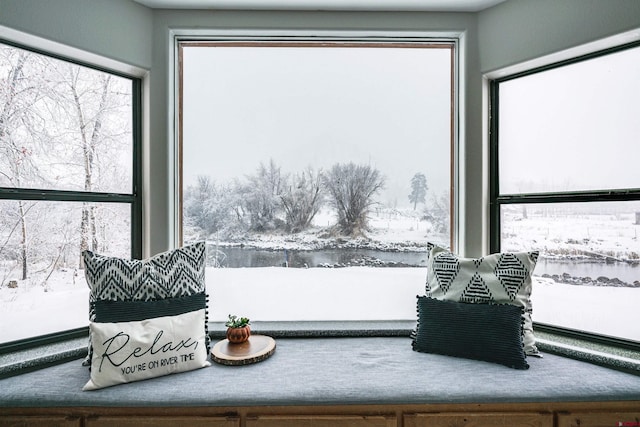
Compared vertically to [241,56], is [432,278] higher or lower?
lower

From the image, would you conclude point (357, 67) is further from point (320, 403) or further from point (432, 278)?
point (320, 403)

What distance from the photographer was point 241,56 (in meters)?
2.14

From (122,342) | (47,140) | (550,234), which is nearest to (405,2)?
(550,234)

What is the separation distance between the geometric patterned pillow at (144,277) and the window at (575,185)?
A: 5.92 ft

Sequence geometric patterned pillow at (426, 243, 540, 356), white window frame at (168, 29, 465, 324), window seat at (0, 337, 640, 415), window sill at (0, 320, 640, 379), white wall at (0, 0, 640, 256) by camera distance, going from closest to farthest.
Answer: window seat at (0, 337, 640, 415) < window sill at (0, 320, 640, 379) < geometric patterned pillow at (426, 243, 540, 356) < white wall at (0, 0, 640, 256) < white window frame at (168, 29, 465, 324)

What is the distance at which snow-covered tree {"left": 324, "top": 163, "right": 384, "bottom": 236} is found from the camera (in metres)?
2.15

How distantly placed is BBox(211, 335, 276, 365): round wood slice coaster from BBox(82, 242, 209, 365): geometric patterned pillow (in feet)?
1.04

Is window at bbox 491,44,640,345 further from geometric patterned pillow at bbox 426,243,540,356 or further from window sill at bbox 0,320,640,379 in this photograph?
geometric patterned pillow at bbox 426,243,540,356

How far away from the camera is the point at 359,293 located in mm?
2146

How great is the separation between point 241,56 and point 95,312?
1.68 metres

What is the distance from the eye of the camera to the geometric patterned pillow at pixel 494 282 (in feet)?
5.48

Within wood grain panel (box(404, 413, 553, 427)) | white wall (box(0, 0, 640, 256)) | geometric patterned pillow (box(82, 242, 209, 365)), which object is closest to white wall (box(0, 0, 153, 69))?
white wall (box(0, 0, 640, 256))

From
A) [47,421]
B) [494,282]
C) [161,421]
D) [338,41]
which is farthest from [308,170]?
[47,421]

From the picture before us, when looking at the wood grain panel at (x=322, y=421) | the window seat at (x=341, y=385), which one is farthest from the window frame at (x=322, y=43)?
the wood grain panel at (x=322, y=421)
